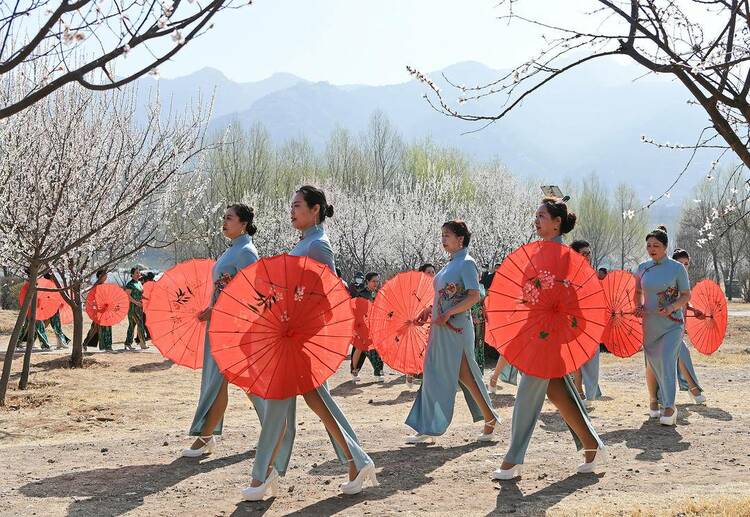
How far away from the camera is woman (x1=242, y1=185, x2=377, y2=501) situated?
16.4ft

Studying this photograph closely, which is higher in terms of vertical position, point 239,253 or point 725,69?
point 725,69

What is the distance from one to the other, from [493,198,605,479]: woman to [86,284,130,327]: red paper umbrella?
11803 mm

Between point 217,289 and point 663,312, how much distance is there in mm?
4208

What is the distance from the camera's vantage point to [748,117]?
4.21m

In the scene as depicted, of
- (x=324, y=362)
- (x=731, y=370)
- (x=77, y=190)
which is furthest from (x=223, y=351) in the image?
(x=731, y=370)

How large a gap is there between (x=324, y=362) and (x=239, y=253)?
170 centimetres

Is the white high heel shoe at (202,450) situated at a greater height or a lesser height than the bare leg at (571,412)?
lesser

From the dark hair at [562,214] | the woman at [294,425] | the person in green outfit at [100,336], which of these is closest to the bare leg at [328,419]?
the woman at [294,425]

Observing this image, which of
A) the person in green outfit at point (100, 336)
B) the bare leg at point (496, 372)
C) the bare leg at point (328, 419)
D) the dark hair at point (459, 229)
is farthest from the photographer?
the person in green outfit at point (100, 336)

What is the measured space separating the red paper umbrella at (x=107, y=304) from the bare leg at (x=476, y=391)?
10428 millimetres

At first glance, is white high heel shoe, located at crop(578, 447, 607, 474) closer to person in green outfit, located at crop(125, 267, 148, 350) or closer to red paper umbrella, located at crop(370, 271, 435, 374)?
red paper umbrella, located at crop(370, 271, 435, 374)

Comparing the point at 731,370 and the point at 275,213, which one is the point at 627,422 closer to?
the point at 731,370

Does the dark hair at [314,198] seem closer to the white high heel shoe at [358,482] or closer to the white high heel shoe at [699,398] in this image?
the white high heel shoe at [358,482]

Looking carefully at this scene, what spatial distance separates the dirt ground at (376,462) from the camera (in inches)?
199
